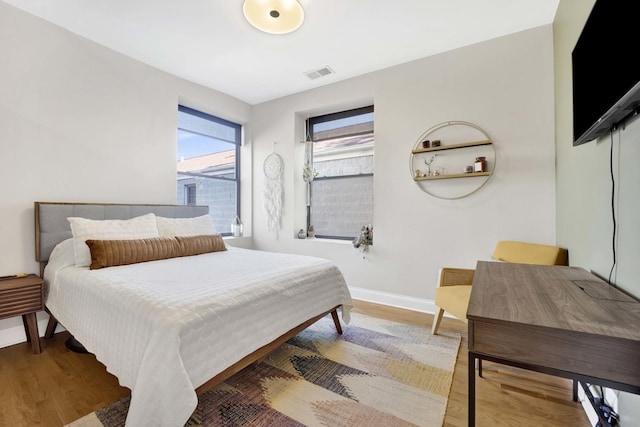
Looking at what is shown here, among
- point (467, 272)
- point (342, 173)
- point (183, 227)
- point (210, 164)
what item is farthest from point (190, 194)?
point (467, 272)

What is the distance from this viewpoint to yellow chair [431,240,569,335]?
2104 mm

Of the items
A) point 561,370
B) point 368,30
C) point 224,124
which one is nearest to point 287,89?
point 224,124

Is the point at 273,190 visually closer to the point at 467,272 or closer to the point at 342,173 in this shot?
the point at 342,173

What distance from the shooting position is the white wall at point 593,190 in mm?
1126

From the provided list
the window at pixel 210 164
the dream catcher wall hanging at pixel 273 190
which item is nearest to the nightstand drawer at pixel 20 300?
the window at pixel 210 164

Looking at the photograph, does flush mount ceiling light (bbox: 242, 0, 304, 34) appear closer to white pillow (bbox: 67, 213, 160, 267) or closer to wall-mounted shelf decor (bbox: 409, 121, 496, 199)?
wall-mounted shelf decor (bbox: 409, 121, 496, 199)

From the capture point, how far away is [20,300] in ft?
6.72

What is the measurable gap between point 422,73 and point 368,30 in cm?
84

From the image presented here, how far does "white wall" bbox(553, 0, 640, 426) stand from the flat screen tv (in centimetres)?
5

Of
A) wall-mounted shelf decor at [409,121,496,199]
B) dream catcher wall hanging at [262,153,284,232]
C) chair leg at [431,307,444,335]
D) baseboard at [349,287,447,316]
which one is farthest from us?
dream catcher wall hanging at [262,153,284,232]

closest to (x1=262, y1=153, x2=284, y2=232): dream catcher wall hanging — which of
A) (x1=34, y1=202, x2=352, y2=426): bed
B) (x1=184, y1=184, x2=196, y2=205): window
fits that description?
(x1=184, y1=184, x2=196, y2=205): window

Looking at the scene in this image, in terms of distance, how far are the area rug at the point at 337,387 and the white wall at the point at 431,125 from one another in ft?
3.03

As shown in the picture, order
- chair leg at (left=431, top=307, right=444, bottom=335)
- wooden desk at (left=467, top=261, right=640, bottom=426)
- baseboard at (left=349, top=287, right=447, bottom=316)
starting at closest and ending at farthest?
wooden desk at (left=467, top=261, right=640, bottom=426) < chair leg at (left=431, top=307, right=444, bottom=335) < baseboard at (left=349, top=287, right=447, bottom=316)

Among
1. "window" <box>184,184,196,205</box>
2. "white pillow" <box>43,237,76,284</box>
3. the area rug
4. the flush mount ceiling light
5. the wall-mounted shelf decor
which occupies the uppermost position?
the flush mount ceiling light
